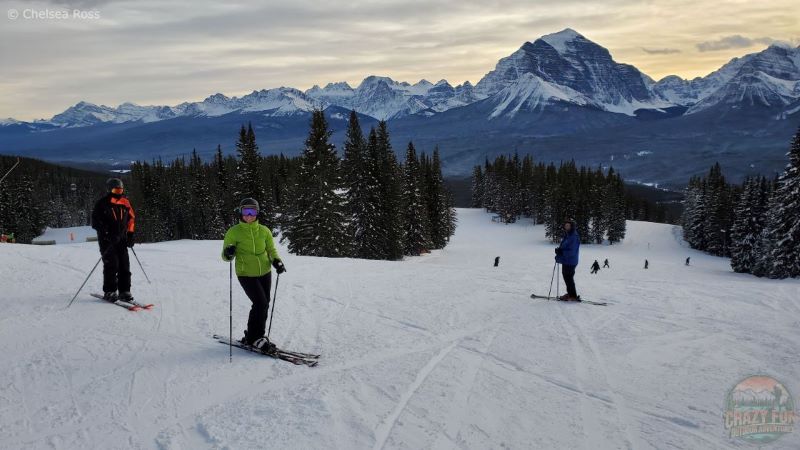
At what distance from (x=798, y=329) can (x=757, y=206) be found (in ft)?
162

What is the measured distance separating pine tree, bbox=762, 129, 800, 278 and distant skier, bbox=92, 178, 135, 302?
40885 millimetres

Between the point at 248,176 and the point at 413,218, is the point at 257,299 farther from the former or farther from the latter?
the point at 248,176

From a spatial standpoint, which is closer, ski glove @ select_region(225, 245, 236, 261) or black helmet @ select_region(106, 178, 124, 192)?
ski glove @ select_region(225, 245, 236, 261)

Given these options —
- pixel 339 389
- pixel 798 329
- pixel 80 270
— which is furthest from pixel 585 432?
pixel 80 270

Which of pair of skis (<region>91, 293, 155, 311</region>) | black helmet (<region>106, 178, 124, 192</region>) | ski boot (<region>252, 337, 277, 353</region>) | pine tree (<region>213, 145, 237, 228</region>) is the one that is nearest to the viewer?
ski boot (<region>252, 337, 277, 353</region>)

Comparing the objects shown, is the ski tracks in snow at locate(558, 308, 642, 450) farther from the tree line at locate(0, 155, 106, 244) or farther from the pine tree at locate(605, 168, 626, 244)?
the pine tree at locate(605, 168, 626, 244)

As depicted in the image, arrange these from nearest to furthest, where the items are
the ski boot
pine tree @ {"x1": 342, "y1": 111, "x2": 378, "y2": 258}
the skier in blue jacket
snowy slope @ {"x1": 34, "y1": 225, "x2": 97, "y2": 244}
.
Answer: the ski boot → the skier in blue jacket → pine tree @ {"x1": 342, "y1": 111, "x2": 378, "y2": 258} → snowy slope @ {"x1": 34, "y1": 225, "x2": 97, "y2": 244}

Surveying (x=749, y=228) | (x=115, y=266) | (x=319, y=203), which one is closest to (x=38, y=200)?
(x=319, y=203)

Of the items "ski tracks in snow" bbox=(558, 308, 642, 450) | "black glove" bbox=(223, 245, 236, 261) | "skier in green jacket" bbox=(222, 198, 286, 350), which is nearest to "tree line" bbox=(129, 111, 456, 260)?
"skier in green jacket" bbox=(222, 198, 286, 350)

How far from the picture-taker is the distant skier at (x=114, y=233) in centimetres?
979

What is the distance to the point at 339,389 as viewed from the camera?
6.49 metres

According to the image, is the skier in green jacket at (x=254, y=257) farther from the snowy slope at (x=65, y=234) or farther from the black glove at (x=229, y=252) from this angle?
the snowy slope at (x=65, y=234)

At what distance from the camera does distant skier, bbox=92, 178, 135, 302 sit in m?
9.79

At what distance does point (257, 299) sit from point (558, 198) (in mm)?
77200
